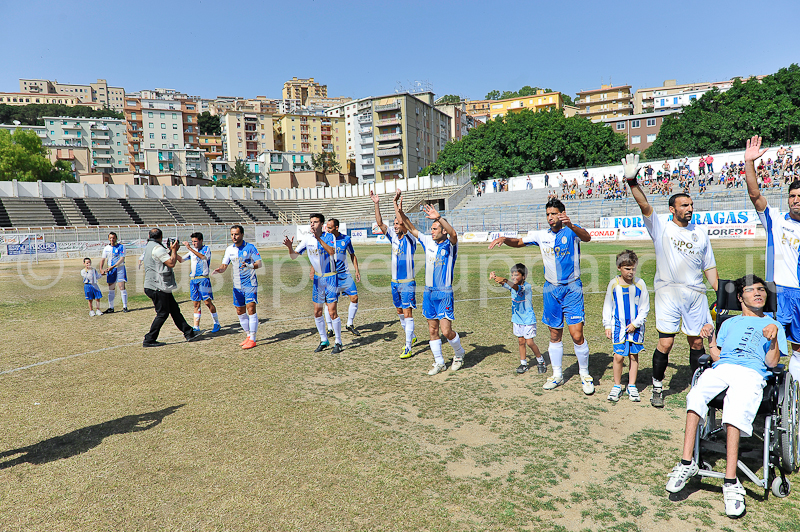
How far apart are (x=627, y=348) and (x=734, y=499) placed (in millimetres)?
2607

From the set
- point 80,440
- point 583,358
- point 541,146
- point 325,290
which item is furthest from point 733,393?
point 541,146

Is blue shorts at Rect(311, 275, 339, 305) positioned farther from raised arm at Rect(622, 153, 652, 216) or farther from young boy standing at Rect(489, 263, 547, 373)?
raised arm at Rect(622, 153, 652, 216)

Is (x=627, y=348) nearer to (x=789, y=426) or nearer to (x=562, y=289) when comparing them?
(x=562, y=289)

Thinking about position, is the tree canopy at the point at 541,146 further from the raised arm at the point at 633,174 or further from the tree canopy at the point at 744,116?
the raised arm at the point at 633,174

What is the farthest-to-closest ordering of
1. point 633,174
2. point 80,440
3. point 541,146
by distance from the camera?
point 541,146, point 633,174, point 80,440

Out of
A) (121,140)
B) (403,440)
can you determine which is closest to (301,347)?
(403,440)

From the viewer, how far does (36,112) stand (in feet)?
439

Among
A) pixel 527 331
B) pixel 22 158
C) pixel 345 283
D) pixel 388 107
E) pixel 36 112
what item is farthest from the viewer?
pixel 36 112

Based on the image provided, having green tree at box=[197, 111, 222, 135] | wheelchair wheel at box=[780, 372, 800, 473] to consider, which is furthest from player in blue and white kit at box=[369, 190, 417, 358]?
green tree at box=[197, 111, 222, 135]

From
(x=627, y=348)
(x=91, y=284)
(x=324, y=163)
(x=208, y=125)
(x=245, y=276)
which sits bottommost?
(x=627, y=348)

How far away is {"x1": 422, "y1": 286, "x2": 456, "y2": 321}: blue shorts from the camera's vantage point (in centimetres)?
734

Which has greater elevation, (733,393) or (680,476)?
(733,393)

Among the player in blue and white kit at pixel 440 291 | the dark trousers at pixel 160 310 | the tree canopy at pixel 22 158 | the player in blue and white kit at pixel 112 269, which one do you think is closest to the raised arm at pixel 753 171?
the player in blue and white kit at pixel 440 291

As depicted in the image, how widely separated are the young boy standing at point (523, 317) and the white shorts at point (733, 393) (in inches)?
119
